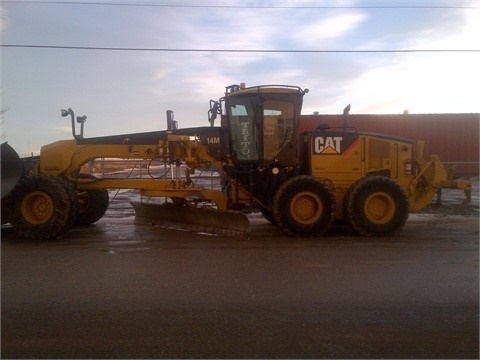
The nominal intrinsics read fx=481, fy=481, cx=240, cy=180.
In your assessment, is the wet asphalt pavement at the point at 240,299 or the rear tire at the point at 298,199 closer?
the wet asphalt pavement at the point at 240,299

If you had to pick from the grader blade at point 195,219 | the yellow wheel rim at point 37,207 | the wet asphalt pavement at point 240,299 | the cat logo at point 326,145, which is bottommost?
the wet asphalt pavement at point 240,299

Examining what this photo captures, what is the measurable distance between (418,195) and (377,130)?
43.9 feet

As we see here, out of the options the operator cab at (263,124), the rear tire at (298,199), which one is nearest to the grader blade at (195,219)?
the rear tire at (298,199)

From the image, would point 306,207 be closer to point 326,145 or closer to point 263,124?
point 326,145

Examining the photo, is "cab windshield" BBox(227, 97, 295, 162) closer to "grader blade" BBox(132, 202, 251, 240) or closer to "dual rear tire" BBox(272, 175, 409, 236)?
"dual rear tire" BBox(272, 175, 409, 236)

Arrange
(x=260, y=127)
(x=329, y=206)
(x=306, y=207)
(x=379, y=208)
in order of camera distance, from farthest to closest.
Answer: (x=260, y=127) → (x=379, y=208) → (x=306, y=207) → (x=329, y=206)

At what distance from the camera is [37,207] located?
9164mm

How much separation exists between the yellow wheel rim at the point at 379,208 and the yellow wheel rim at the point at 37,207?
5.97 m

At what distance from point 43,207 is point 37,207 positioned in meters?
0.13

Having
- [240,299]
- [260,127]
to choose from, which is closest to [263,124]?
[260,127]

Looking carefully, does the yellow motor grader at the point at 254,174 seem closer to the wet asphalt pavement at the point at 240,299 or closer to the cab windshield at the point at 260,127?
the cab windshield at the point at 260,127

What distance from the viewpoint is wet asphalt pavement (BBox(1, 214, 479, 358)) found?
13.9 feet

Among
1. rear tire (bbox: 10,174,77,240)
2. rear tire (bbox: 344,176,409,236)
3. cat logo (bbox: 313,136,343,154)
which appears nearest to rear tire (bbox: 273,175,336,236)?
rear tire (bbox: 344,176,409,236)

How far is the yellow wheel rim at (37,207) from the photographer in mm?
9031
